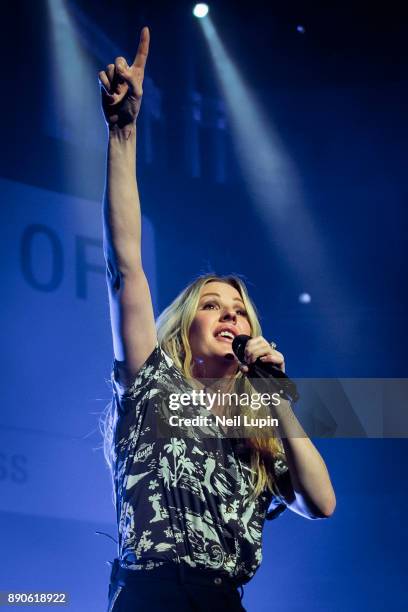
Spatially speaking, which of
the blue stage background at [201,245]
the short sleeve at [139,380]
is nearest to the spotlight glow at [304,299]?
the blue stage background at [201,245]

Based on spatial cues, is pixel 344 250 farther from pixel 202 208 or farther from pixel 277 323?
pixel 202 208

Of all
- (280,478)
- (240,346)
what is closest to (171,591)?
(280,478)

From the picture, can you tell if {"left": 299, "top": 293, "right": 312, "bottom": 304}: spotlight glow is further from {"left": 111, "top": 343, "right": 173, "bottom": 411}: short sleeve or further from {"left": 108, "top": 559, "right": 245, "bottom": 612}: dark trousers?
{"left": 108, "top": 559, "right": 245, "bottom": 612}: dark trousers

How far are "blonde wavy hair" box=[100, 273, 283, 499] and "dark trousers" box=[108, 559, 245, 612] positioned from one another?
230 millimetres

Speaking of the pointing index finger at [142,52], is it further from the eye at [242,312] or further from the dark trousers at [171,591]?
the dark trousers at [171,591]

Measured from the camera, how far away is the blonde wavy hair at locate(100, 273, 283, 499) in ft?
4.95

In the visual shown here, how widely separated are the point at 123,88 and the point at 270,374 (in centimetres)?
65

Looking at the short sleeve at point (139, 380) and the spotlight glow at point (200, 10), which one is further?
the spotlight glow at point (200, 10)

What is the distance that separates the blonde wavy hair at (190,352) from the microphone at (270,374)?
145mm

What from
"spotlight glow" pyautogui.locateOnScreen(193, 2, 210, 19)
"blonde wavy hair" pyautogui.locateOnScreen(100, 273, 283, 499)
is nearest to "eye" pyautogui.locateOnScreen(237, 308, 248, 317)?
"blonde wavy hair" pyautogui.locateOnScreen(100, 273, 283, 499)

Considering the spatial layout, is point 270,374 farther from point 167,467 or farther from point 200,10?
point 200,10

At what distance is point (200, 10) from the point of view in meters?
2.77

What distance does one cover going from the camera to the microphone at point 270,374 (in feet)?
4.61

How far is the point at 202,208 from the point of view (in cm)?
266
